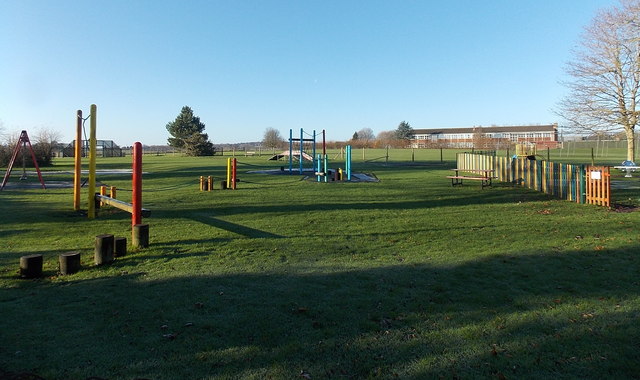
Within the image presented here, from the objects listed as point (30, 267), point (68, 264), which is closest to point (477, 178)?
point (68, 264)

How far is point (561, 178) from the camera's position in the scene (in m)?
15.7

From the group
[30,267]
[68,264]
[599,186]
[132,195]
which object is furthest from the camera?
[599,186]

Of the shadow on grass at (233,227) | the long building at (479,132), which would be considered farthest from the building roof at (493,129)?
the shadow on grass at (233,227)

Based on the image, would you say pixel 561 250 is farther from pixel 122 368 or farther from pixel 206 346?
pixel 122 368

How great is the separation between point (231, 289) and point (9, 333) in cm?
232

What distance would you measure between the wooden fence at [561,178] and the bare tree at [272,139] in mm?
78632

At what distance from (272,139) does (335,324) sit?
10179 cm

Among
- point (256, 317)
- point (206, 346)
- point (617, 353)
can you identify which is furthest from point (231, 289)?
point (617, 353)

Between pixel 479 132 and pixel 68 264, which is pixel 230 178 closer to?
pixel 68 264

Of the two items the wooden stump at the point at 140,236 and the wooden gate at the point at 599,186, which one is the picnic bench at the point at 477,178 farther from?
the wooden stump at the point at 140,236

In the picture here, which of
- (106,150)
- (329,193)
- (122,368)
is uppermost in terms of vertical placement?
(106,150)

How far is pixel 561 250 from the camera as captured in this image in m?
7.96

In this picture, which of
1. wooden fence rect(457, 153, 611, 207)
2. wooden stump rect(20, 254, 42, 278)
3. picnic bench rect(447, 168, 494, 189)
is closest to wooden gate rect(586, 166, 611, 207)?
wooden fence rect(457, 153, 611, 207)

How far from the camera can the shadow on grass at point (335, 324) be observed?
3689 mm
